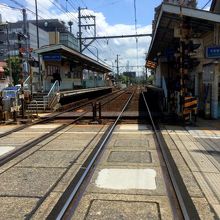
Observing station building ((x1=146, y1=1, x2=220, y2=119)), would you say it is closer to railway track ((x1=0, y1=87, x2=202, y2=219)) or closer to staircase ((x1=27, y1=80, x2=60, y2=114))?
railway track ((x1=0, y1=87, x2=202, y2=219))

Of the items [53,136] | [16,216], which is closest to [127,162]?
[16,216]

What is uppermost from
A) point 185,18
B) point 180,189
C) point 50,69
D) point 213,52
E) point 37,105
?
point 185,18

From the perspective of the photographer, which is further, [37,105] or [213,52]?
[37,105]

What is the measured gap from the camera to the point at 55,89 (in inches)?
1064

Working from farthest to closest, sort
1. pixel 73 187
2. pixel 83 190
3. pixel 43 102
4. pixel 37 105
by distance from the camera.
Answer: pixel 43 102 → pixel 37 105 → pixel 73 187 → pixel 83 190

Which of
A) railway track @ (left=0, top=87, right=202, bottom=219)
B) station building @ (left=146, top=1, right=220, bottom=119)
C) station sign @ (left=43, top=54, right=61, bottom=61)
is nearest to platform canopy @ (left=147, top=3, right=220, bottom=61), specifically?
station building @ (left=146, top=1, right=220, bottom=119)

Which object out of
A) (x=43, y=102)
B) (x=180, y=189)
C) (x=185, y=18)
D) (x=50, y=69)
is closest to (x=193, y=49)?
(x=185, y=18)

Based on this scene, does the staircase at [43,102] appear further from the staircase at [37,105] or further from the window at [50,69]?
the window at [50,69]

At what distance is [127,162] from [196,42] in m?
11.9

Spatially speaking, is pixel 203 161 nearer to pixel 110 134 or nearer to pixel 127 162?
pixel 127 162

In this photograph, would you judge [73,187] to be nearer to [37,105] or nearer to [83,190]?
[83,190]

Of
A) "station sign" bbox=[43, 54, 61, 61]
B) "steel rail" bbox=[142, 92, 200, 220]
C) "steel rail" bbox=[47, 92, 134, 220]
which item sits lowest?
"steel rail" bbox=[142, 92, 200, 220]

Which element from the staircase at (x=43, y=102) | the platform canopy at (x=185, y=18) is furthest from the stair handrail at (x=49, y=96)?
the platform canopy at (x=185, y=18)

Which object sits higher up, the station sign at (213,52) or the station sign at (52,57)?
the station sign at (52,57)
